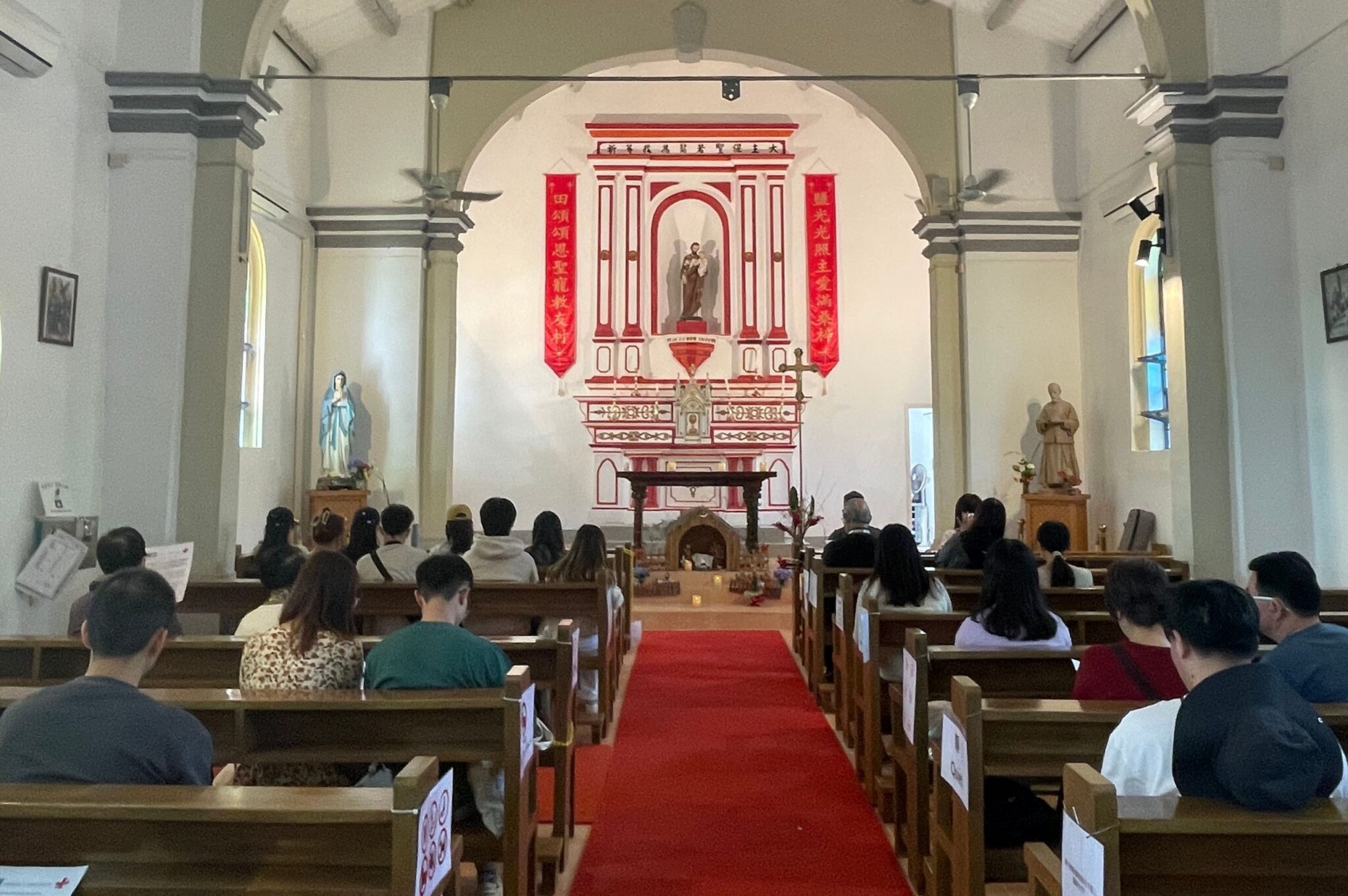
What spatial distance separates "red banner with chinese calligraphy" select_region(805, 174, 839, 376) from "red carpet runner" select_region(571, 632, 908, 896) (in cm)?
792

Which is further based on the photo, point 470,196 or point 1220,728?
point 470,196

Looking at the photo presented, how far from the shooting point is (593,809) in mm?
3779

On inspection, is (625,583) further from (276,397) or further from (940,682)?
(276,397)

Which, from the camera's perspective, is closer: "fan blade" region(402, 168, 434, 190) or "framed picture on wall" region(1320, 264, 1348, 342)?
"framed picture on wall" region(1320, 264, 1348, 342)

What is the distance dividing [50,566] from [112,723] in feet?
13.1

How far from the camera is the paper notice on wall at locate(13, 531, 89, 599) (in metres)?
4.97

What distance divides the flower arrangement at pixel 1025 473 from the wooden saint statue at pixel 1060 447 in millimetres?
136

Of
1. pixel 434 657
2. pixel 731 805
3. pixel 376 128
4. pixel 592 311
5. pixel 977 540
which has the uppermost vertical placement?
pixel 376 128

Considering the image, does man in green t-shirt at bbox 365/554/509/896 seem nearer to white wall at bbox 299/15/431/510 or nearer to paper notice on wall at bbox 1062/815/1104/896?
paper notice on wall at bbox 1062/815/1104/896

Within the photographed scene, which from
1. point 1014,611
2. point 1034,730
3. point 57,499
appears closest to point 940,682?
point 1014,611

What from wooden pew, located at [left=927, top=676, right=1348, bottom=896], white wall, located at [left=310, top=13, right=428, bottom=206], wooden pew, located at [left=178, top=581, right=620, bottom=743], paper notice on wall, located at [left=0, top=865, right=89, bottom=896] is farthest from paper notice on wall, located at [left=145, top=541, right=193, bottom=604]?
white wall, located at [left=310, top=13, right=428, bottom=206]

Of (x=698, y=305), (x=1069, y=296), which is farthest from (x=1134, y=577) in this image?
(x=698, y=305)

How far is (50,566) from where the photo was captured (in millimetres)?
5066

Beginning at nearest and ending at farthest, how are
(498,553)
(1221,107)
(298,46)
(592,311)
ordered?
(498,553) → (1221,107) → (298,46) → (592,311)
